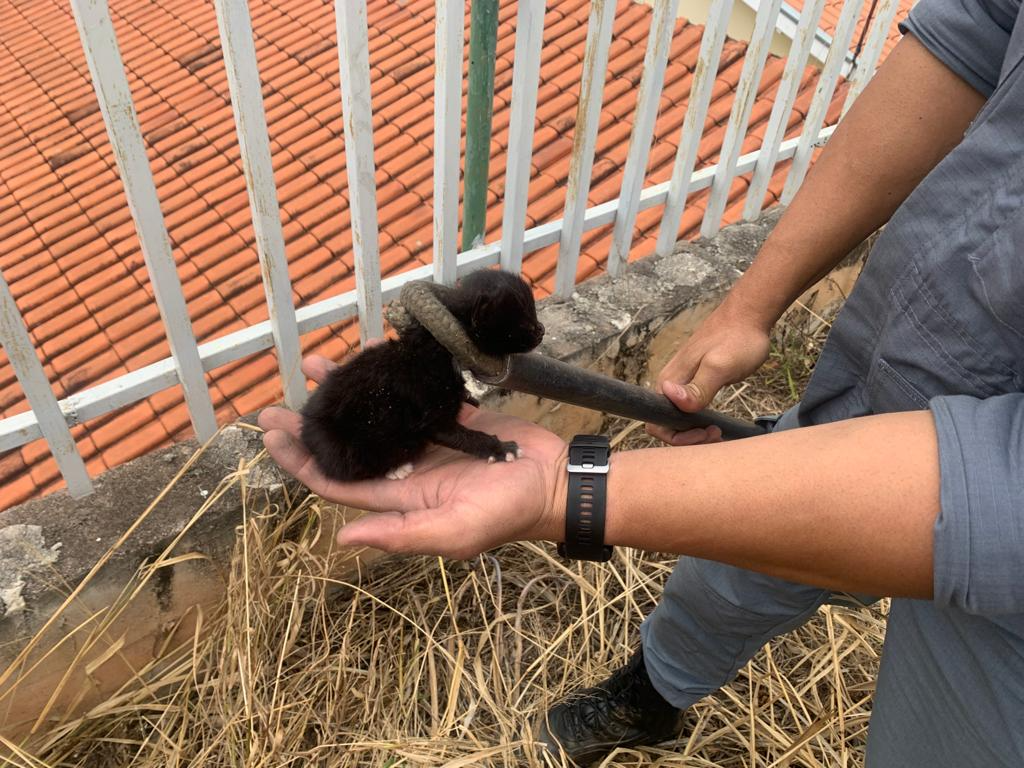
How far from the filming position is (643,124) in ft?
7.87

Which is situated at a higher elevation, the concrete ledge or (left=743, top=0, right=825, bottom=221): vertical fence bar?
(left=743, top=0, right=825, bottom=221): vertical fence bar

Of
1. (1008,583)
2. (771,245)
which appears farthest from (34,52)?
(1008,583)

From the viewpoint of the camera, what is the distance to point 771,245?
67.2 inches

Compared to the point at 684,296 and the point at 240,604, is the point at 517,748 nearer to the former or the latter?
the point at 240,604

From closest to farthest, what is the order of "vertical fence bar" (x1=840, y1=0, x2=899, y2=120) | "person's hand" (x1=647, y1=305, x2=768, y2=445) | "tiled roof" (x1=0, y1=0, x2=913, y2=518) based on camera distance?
"person's hand" (x1=647, y1=305, x2=768, y2=445)
"vertical fence bar" (x1=840, y1=0, x2=899, y2=120)
"tiled roof" (x1=0, y1=0, x2=913, y2=518)

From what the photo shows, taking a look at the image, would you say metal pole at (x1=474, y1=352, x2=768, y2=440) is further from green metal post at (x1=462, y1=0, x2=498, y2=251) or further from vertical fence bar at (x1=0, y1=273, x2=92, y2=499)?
green metal post at (x1=462, y1=0, x2=498, y2=251)

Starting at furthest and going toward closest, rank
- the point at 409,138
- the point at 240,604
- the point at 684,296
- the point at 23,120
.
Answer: the point at 23,120
the point at 409,138
the point at 684,296
the point at 240,604

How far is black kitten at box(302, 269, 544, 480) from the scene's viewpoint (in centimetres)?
153

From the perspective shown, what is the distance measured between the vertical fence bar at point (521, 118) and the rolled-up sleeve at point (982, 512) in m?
1.30

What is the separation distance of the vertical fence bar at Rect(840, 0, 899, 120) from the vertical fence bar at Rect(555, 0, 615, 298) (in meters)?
1.22

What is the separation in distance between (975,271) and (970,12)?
1.73ft

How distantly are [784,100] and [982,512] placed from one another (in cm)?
227

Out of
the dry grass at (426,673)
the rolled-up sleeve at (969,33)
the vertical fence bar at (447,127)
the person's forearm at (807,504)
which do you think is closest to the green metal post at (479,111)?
the vertical fence bar at (447,127)

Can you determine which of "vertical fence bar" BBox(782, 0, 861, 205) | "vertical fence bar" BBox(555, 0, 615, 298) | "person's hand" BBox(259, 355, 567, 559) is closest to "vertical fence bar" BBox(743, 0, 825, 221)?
"vertical fence bar" BBox(782, 0, 861, 205)
